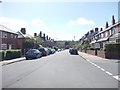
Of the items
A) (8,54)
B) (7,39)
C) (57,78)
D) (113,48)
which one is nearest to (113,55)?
(113,48)

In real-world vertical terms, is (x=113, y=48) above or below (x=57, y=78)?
above

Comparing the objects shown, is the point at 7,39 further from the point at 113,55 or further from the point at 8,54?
the point at 113,55

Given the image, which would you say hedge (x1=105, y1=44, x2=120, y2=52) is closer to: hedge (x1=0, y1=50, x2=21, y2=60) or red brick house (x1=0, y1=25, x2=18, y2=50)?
hedge (x1=0, y1=50, x2=21, y2=60)

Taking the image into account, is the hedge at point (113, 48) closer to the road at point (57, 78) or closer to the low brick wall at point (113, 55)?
the low brick wall at point (113, 55)

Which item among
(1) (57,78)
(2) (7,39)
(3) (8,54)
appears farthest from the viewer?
(2) (7,39)

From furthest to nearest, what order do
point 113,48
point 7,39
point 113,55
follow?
point 7,39 < point 113,48 < point 113,55

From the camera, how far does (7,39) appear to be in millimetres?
49500

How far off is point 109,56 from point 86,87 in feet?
78.6

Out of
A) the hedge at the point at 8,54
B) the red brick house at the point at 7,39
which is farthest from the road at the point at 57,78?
the red brick house at the point at 7,39

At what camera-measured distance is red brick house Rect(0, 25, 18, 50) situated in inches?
1837

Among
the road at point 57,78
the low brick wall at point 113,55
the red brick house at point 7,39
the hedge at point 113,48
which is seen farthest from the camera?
the red brick house at point 7,39

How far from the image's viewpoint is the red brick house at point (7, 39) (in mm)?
46656

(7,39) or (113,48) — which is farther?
(7,39)

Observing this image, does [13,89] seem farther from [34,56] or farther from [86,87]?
[34,56]
